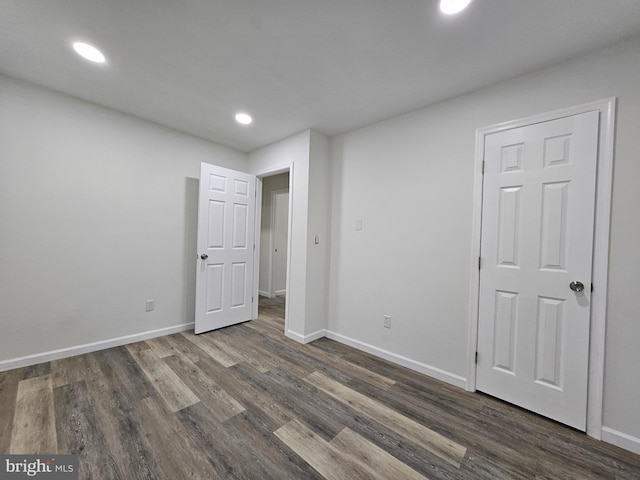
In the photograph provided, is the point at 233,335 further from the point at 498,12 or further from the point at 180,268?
the point at 498,12

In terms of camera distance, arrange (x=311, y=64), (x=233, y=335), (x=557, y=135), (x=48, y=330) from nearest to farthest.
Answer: (x=557, y=135), (x=311, y=64), (x=48, y=330), (x=233, y=335)

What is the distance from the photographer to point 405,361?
2400 mm

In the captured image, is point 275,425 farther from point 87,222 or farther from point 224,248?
point 87,222

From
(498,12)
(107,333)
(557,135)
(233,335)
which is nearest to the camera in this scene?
(498,12)

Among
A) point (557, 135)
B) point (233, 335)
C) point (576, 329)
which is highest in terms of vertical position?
point (557, 135)

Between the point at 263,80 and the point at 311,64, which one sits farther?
the point at 263,80

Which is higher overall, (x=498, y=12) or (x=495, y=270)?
(x=498, y=12)

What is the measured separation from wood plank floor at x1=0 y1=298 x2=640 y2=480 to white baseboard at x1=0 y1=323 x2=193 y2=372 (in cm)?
7

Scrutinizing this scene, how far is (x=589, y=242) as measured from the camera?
160 cm

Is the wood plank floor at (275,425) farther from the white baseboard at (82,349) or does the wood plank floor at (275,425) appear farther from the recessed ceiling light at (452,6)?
the recessed ceiling light at (452,6)

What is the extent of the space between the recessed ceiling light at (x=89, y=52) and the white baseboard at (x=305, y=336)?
9.80ft

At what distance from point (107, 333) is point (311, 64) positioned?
10.6ft

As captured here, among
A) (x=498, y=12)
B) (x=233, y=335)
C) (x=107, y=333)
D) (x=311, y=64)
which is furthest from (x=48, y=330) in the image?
(x=498, y=12)
